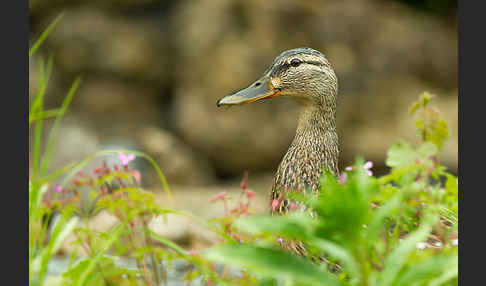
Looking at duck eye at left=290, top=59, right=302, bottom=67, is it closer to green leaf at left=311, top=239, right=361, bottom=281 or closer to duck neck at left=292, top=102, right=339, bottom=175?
duck neck at left=292, top=102, right=339, bottom=175

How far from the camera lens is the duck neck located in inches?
97.0

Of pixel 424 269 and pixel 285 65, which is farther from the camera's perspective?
pixel 285 65

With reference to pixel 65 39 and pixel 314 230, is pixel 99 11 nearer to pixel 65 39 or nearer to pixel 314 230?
pixel 65 39

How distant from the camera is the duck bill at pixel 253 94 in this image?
258 cm

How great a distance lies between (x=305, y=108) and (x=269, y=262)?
1630 millimetres

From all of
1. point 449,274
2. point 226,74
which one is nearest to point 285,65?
point 449,274

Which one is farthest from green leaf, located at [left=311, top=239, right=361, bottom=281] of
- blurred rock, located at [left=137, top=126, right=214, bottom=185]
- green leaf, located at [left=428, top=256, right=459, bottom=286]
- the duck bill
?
blurred rock, located at [left=137, top=126, right=214, bottom=185]

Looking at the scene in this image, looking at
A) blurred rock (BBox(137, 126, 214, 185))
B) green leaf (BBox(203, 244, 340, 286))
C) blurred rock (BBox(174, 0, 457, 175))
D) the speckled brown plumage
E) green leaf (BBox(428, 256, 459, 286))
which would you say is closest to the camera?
green leaf (BBox(203, 244, 340, 286))

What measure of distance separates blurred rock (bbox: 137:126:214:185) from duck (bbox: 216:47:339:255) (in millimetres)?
4120

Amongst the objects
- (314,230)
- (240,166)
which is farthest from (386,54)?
(314,230)

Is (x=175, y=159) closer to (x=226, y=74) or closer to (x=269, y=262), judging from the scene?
(x=226, y=74)

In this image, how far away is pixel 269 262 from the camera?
1071mm

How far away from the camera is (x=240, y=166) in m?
6.84

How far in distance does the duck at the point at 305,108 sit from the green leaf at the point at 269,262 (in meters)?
1.27
